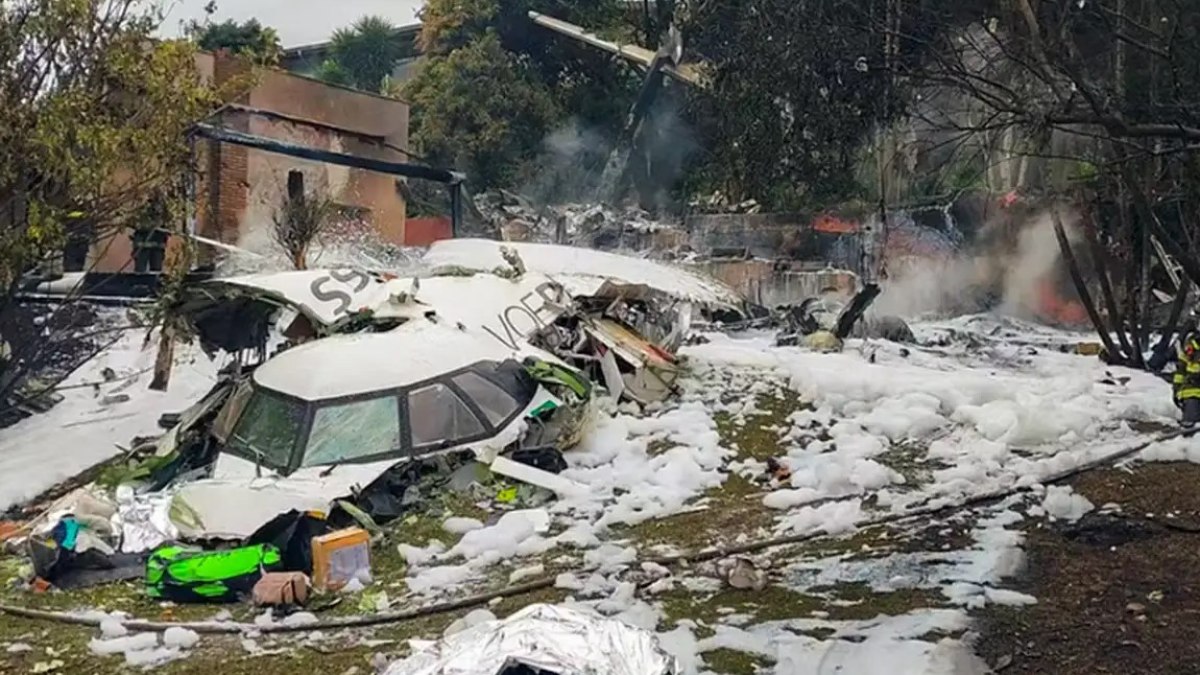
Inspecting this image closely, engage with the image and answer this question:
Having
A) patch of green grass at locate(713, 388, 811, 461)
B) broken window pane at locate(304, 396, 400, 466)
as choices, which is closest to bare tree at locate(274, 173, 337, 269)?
patch of green grass at locate(713, 388, 811, 461)

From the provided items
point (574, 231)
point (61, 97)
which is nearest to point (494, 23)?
point (574, 231)

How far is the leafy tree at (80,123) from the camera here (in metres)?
9.19

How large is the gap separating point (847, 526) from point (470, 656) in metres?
3.85

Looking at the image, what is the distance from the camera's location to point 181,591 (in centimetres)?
610

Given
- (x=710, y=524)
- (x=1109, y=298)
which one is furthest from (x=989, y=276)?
(x=710, y=524)

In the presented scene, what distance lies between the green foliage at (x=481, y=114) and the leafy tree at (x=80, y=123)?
20.2 m

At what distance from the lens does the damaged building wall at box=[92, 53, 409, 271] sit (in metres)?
19.3

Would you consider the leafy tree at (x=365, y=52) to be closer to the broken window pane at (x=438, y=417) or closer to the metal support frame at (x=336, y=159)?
the metal support frame at (x=336, y=159)

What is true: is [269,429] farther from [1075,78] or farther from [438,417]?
[1075,78]

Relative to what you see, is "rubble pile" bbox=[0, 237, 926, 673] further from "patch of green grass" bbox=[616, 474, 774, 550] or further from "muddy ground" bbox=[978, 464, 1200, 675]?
"muddy ground" bbox=[978, 464, 1200, 675]

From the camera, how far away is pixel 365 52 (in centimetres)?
3744

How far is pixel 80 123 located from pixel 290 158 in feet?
39.6

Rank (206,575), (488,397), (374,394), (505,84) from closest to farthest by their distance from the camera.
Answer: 1. (206,575)
2. (374,394)
3. (488,397)
4. (505,84)

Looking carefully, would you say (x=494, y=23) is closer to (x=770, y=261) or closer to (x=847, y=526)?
(x=770, y=261)
